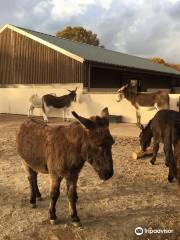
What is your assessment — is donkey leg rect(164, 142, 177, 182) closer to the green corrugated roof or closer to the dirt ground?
Result: the dirt ground

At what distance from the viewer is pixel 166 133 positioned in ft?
24.7

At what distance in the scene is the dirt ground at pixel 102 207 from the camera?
5.11 metres

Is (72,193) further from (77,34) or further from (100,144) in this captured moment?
(77,34)

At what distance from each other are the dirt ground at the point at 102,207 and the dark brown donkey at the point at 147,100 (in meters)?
7.82

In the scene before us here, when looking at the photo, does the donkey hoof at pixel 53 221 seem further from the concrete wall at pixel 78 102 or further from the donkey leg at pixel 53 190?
the concrete wall at pixel 78 102

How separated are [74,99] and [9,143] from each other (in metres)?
8.16

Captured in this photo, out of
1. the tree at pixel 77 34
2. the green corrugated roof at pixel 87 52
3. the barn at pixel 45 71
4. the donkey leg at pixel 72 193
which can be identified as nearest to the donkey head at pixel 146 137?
the donkey leg at pixel 72 193

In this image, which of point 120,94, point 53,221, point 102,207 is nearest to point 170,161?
point 102,207

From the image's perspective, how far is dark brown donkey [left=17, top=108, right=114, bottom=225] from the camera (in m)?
4.72

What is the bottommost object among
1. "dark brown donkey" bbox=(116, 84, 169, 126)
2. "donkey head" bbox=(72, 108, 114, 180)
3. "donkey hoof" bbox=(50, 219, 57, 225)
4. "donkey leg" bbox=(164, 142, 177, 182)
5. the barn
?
"donkey hoof" bbox=(50, 219, 57, 225)

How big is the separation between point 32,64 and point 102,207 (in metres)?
19.2

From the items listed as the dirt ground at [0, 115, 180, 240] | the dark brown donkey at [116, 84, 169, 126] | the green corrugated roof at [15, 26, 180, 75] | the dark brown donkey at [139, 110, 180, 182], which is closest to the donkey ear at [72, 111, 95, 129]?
the dirt ground at [0, 115, 180, 240]

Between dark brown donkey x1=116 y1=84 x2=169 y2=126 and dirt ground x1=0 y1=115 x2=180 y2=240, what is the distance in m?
7.82

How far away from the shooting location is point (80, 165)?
513 cm
